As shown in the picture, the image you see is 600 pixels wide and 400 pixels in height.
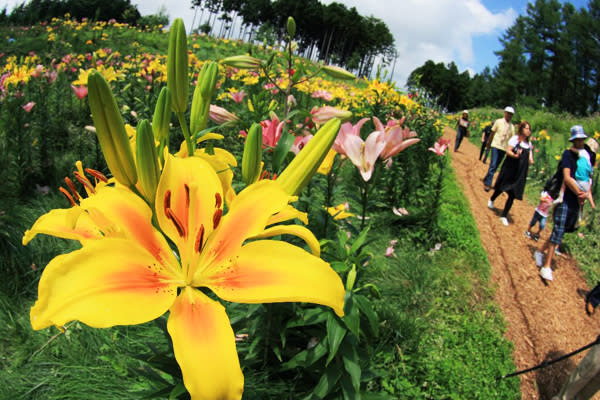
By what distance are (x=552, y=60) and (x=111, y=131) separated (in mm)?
39841

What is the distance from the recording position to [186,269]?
509 mm

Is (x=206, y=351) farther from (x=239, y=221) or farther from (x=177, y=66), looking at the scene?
(x=177, y=66)

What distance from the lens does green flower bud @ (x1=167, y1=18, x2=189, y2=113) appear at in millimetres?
602

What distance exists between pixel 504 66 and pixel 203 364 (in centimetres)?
3973

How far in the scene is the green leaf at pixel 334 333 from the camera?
4.08 ft

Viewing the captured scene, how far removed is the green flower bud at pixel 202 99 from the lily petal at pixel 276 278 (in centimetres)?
29

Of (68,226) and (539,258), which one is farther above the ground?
(68,226)

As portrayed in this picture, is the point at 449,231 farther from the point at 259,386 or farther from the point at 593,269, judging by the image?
the point at 259,386

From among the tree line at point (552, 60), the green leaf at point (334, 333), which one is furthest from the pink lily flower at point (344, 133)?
the tree line at point (552, 60)

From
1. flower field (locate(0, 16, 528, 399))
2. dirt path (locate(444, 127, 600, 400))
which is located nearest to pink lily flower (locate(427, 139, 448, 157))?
flower field (locate(0, 16, 528, 399))

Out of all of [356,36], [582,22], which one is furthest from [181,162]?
[356,36]

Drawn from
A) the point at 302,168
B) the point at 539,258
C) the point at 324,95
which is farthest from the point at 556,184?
the point at 302,168

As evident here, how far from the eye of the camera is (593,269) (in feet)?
18.1

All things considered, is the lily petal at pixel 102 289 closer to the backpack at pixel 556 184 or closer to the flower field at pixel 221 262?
the flower field at pixel 221 262
